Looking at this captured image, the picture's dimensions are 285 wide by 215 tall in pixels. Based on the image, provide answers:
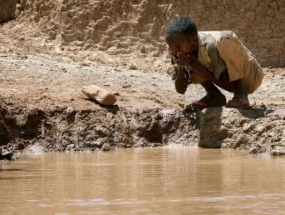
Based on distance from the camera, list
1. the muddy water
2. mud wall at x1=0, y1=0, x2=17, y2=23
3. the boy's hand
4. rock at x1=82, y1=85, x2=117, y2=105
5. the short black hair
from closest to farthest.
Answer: the muddy water
the short black hair
the boy's hand
rock at x1=82, y1=85, x2=117, y2=105
mud wall at x1=0, y1=0, x2=17, y2=23

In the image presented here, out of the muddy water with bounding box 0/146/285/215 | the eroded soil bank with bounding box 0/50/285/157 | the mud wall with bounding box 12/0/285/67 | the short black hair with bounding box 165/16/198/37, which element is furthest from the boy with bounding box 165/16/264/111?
the mud wall with bounding box 12/0/285/67

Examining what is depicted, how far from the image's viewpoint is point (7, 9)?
45.7ft

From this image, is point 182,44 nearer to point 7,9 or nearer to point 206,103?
point 206,103

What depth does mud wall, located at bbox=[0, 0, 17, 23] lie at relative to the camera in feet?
45.5

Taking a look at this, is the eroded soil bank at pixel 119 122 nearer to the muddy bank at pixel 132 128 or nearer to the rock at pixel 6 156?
the muddy bank at pixel 132 128

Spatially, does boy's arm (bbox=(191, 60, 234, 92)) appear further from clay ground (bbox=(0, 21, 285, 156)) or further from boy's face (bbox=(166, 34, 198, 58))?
clay ground (bbox=(0, 21, 285, 156))

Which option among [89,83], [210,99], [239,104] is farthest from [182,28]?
[89,83]

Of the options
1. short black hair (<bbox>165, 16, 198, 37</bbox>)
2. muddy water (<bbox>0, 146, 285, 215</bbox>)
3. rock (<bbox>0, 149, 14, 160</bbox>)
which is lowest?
muddy water (<bbox>0, 146, 285, 215</bbox>)

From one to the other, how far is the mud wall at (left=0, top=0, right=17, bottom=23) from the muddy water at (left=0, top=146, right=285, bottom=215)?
6902 mm

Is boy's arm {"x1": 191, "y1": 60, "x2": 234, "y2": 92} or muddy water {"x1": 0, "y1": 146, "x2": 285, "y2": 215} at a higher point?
boy's arm {"x1": 191, "y1": 60, "x2": 234, "y2": 92}

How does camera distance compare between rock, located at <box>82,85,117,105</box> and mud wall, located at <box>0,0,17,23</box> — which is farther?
mud wall, located at <box>0,0,17,23</box>

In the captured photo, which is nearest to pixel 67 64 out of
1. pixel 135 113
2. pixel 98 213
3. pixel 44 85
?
pixel 44 85

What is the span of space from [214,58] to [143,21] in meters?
5.50

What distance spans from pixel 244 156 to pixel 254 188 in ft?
7.35
